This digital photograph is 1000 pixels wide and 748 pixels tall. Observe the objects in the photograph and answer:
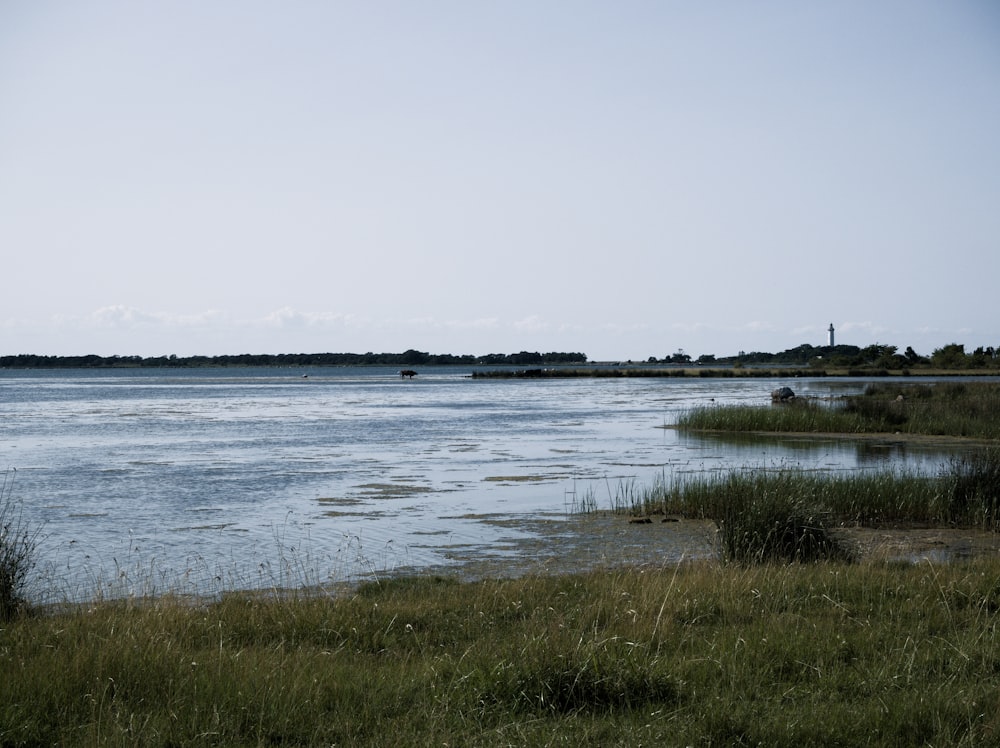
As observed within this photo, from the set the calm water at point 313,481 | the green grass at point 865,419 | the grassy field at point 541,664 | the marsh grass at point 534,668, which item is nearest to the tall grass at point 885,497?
the calm water at point 313,481

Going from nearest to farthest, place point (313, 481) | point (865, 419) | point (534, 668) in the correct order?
point (534, 668) → point (313, 481) → point (865, 419)

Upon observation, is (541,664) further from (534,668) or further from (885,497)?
(885,497)

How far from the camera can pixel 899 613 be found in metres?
8.67

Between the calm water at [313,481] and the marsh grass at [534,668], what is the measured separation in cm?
308

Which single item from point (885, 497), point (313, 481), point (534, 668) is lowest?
point (313, 481)

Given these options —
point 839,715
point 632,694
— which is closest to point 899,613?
point 839,715

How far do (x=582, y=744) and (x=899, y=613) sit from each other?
4.27 meters

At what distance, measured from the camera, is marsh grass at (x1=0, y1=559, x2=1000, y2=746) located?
19.9 feet

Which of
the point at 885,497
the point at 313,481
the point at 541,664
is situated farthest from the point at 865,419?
the point at 541,664

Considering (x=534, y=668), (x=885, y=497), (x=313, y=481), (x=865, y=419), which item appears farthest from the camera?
(x=865, y=419)

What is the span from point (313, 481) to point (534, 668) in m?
18.5

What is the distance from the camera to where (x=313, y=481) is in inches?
974

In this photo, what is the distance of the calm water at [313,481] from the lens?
1433 cm

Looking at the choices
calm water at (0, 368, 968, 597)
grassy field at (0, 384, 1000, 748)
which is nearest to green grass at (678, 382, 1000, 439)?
calm water at (0, 368, 968, 597)
